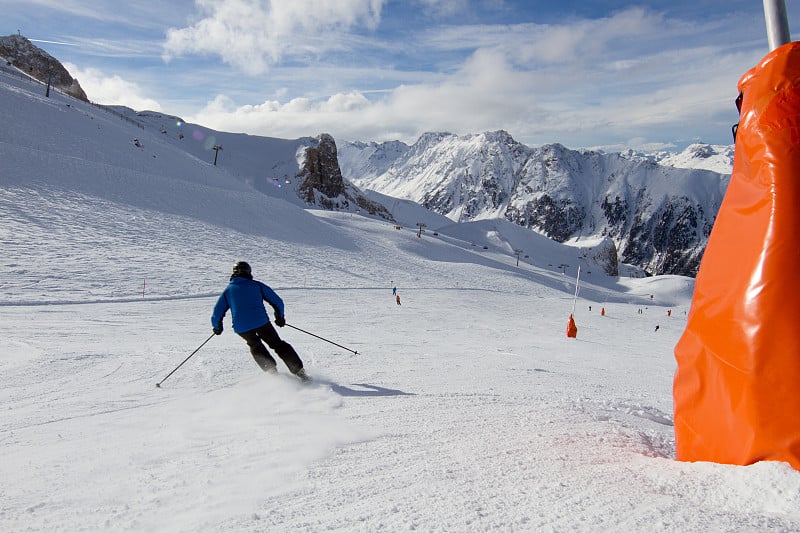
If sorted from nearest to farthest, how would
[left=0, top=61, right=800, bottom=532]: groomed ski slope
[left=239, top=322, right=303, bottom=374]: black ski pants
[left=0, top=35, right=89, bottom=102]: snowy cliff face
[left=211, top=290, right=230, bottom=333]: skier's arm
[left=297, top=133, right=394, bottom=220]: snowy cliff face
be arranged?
[left=0, top=61, right=800, bottom=532]: groomed ski slope < [left=239, top=322, right=303, bottom=374]: black ski pants < [left=211, top=290, right=230, bottom=333]: skier's arm < [left=0, top=35, right=89, bottom=102]: snowy cliff face < [left=297, top=133, right=394, bottom=220]: snowy cliff face

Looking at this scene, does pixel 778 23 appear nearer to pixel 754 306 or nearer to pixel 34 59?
pixel 754 306

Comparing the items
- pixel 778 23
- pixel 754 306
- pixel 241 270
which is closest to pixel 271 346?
pixel 241 270

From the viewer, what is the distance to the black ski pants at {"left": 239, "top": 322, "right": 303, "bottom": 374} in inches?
244

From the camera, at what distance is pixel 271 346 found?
6.32 metres

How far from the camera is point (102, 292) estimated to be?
16.7 metres

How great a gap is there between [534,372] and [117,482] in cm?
623

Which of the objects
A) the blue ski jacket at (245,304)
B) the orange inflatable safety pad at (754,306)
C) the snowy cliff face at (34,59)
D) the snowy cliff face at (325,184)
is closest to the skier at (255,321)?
the blue ski jacket at (245,304)

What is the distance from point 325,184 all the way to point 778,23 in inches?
5282

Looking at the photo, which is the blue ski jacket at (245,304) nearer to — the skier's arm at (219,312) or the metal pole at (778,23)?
the skier's arm at (219,312)

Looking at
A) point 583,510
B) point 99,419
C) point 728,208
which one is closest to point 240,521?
point 583,510

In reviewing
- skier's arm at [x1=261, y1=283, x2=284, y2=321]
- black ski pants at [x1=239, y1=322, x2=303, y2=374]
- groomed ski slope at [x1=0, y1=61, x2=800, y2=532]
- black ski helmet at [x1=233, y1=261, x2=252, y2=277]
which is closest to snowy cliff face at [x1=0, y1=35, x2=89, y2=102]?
groomed ski slope at [x1=0, y1=61, x2=800, y2=532]

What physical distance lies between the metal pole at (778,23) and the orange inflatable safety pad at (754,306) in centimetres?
27

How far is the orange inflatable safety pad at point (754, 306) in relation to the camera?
2975mm

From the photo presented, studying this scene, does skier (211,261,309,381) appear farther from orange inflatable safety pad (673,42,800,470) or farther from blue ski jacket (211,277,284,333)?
orange inflatable safety pad (673,42,800,470)
